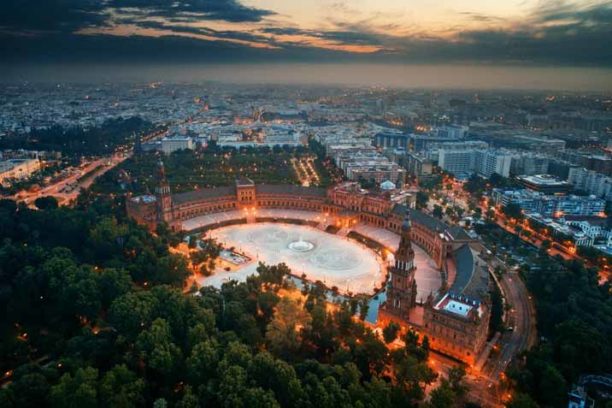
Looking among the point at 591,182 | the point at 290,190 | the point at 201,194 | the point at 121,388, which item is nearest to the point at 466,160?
the point at 591,182

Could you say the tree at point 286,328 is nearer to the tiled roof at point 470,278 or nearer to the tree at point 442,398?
the tree at point 442,398

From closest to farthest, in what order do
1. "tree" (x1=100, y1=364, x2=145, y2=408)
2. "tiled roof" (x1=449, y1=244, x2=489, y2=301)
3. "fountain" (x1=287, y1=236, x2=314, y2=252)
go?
"tree" (x1=100, y1=364, x2=145, y2=408) → "tiled roof" (x1=449, y1=244, x2=489, y2=301) → "fountain" (x1=287, y1=236, x2=314, y2=252)

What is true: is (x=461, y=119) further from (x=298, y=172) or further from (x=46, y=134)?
(x=46, y=134)

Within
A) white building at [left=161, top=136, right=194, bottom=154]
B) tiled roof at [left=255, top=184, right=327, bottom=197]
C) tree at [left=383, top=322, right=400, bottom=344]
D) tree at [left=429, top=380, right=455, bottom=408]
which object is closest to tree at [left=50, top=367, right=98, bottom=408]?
tree at [left=429, top=380, right=455, bottom=408]

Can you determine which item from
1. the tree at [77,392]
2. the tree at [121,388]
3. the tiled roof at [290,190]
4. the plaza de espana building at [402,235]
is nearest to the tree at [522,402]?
the plaza de espana building at [402,235]

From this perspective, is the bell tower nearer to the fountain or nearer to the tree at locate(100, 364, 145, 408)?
the fountain

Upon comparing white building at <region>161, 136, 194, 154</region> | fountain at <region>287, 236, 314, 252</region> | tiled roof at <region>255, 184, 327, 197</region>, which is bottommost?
fountain at <region>287, 236, 314, 252</region>

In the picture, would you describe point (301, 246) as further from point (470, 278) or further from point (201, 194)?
point (470, 278)

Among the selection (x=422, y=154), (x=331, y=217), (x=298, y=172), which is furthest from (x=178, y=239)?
(x=422, y=154)
